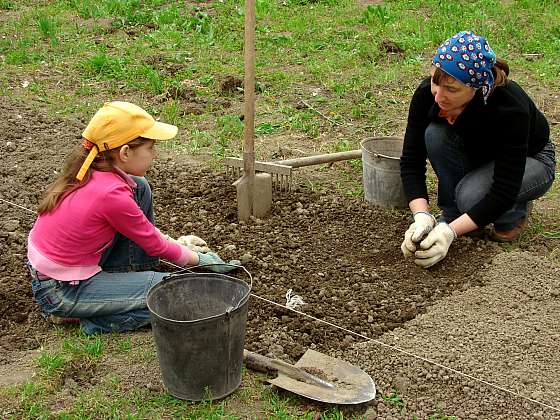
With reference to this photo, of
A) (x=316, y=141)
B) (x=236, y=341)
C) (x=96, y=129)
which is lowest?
(x=316, y=141)

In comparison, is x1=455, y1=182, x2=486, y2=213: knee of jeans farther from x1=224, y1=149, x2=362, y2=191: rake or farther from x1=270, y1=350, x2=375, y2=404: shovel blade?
x1=270, y1=350, x2=375, y2=404: shovel blade

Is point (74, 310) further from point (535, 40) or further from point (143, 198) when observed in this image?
point (535, 40)

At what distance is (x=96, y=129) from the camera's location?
11.1 ft

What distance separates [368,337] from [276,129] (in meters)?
2.91

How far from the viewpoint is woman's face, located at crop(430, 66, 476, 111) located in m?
3.94

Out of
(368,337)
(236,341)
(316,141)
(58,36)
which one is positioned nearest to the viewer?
(236,341)

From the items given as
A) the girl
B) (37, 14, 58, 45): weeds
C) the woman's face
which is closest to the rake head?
the woman's face

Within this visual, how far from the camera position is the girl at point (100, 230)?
3.44 metres

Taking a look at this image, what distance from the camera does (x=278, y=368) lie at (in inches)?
129

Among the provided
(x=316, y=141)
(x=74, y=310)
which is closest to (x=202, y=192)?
(x=316, y=141)

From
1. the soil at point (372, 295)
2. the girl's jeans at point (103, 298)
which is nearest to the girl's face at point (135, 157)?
the girl's jeans at point (103, 298)

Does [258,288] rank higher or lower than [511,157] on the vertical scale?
lower

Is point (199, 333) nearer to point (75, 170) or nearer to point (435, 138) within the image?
point (75, 170)

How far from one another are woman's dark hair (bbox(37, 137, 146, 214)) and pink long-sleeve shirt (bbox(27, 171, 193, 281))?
0.02 metres
